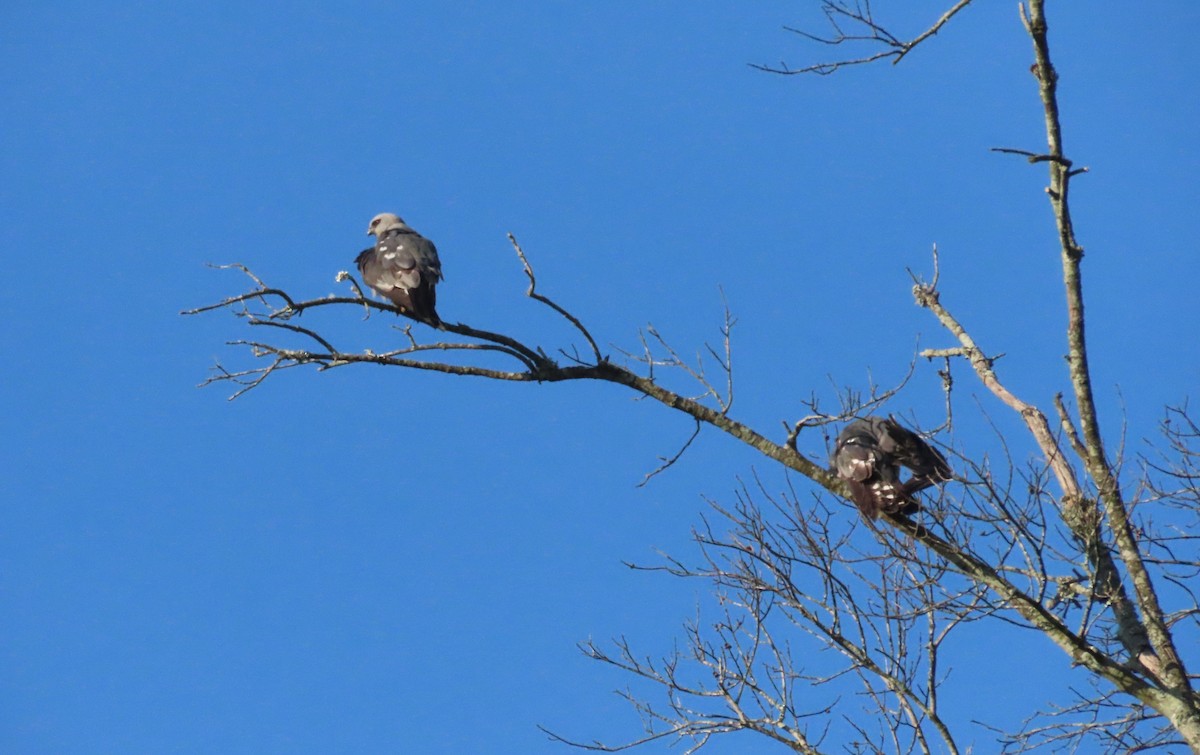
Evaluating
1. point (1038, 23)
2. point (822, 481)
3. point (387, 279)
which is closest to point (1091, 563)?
point (822, 481)

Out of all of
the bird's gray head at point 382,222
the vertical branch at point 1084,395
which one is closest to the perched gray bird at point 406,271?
the bird's gray head at point 382,222

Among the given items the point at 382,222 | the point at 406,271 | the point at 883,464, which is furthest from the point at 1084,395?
the point at 382,222

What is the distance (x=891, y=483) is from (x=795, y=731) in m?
1.48

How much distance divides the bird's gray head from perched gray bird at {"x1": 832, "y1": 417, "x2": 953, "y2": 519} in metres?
4.94

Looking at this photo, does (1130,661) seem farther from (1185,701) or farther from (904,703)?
(904,703)

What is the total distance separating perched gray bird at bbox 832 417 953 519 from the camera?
593 centimetres

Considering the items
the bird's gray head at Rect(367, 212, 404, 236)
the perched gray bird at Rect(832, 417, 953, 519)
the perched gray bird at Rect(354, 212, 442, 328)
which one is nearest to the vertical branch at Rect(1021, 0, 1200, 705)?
the perched gray bird at Rect(832, 417, 953, 519)

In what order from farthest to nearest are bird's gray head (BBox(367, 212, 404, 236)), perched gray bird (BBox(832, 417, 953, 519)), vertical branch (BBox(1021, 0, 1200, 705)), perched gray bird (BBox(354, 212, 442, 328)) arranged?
bird's gray head (BBox(367, 212, 404, 236)) < perched gray bird (BBox(354, 212, 442, 328)) < perched gray bird (BBox(832, 417, 953, 519)) < vertical branch (BBox(1021, 0, 1200, 705))

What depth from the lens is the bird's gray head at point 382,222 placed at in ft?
32.6

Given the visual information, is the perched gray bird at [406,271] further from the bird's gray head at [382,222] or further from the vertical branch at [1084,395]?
the vertical branch at [1084,395]

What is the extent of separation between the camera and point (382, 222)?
33.1ft

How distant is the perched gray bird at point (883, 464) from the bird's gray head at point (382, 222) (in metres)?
4.94

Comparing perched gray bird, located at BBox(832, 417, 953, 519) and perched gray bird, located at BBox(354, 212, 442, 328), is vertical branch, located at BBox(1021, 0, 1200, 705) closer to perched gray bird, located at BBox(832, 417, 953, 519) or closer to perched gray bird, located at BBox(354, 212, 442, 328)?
perched gray bird, located at BBox(832, 417, 953, 519)

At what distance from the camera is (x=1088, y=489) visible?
18.6 feet
